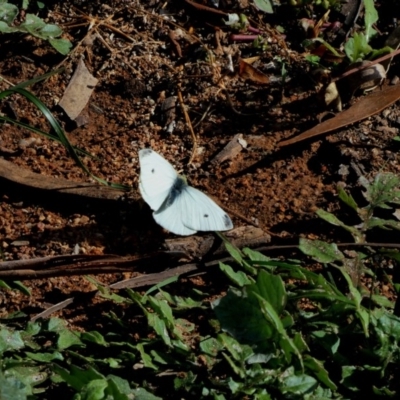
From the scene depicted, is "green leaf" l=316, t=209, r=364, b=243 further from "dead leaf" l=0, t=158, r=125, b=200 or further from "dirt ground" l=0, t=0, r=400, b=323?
"dead leaf" l=0, t=158, r=125, b=200

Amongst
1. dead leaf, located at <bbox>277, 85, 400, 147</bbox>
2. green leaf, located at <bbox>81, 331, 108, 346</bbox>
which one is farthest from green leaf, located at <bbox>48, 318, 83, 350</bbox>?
dead leaf, located at <bbox>277, 85, 400, 147</bbox>

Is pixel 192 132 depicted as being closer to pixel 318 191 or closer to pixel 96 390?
pixel 318 191

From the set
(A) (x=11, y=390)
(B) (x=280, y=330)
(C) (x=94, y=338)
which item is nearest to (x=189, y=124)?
(C) (x=94, y=338)

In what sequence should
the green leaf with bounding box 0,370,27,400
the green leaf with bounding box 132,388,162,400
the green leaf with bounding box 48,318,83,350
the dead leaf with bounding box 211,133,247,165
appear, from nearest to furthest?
the green leaf with bounding box 0,370,27,400, the green leaf with bounding box 132,388,162,400, the green leaf with bounding box 48,318,83,350, the dead leaf with bounding box 211,133,247,165

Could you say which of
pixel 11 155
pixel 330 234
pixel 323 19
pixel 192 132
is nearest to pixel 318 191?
pixel 330 234

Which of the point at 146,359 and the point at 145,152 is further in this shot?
the point at 145,152

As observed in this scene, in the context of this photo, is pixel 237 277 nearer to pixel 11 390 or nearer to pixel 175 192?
pixel 175 192

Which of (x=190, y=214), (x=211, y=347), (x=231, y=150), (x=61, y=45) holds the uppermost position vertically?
(x=61, y=45)
